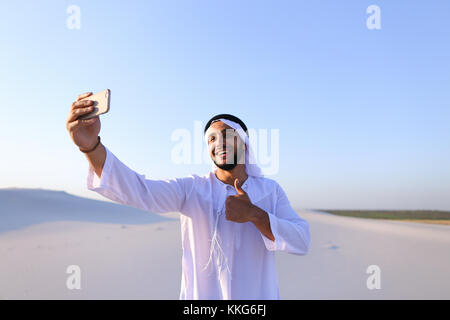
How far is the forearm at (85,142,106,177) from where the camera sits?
6.23ft

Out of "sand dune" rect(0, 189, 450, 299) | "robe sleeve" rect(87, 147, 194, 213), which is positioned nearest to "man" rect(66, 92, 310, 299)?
"robe sleeve" rect(87, 147, 194, 213)

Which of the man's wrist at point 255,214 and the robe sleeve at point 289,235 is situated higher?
the man's wrist at point 255,214

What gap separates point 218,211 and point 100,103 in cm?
106

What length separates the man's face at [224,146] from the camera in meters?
2.40

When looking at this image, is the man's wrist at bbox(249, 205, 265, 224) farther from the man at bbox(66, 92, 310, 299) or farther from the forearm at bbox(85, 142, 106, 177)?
the forearm at bbox(85, 142, 106, 177)

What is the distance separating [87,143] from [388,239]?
Answer: 38.4 feet

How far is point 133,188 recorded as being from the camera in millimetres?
1981

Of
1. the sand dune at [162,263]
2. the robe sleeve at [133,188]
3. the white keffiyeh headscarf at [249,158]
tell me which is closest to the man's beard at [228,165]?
the white keffiyeh headscarf at [249,158]

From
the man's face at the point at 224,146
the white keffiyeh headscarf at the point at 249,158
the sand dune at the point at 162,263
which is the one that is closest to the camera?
the man's face at the point at 224,146

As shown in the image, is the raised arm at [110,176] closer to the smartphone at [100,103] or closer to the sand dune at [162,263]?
the smartphone at [100,103]

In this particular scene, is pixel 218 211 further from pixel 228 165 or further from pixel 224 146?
pixel 224 146

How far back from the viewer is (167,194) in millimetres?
2131

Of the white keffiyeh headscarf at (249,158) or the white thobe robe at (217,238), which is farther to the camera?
the white keffiyeh headscarf at (249,158)

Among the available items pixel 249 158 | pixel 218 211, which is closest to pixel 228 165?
pixel 249 158
